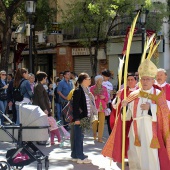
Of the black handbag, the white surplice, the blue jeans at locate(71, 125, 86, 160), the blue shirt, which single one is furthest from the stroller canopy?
the black handbag

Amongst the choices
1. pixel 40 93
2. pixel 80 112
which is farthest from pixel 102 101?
pixel 80 112

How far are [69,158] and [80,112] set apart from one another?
1111mm

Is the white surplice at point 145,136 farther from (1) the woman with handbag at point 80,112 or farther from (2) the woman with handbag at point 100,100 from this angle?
(2) the woman with handbag at point 100,100

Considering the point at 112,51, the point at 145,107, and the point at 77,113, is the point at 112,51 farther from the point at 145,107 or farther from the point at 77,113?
the point at 145,107

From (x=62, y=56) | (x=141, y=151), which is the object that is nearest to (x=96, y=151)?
(x=141, y=151)

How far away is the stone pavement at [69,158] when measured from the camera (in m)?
8.12

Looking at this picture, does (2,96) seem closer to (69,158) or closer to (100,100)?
(100,100)

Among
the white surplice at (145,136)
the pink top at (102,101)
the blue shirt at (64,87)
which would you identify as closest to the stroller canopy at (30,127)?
the white surplice at (145,136)

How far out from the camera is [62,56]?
2944 centimetres

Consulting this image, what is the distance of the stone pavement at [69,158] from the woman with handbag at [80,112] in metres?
0.18

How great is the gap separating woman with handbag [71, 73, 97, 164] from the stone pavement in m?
0.18

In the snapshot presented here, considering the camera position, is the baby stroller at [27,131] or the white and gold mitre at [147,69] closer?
the white and gold mitre at [147,69]

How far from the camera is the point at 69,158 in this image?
8.90m

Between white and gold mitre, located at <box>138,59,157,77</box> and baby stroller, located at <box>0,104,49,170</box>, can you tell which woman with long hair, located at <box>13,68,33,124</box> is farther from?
white and gold mitre, located at <box>138,59,157,77</box>
